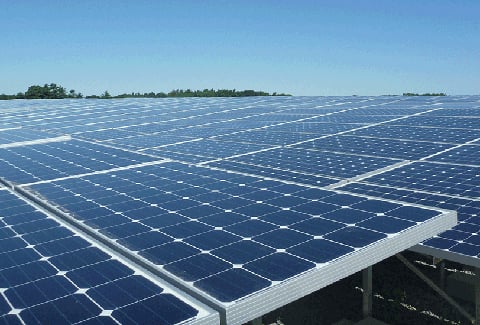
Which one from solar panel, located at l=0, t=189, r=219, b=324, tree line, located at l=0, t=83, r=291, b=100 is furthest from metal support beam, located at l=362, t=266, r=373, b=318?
tree line, located at l=0, t=83, r=291, b=100

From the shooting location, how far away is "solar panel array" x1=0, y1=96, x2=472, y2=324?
6.91 m

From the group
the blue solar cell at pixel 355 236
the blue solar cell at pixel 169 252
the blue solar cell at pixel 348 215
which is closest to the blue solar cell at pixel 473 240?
the blue solar cell at pixel 348 215

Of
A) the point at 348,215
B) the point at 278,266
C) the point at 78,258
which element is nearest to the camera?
the point at 278,266

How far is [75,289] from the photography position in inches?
255

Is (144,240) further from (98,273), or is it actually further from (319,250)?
(319,250)

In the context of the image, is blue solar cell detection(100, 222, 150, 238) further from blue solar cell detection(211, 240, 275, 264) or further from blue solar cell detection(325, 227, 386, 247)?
blue solar cell detection(325, 227, 386, 247)

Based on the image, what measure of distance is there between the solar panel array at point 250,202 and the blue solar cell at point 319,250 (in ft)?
0.10

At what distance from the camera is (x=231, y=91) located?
9425 cm

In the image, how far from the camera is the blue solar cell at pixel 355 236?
803 cm

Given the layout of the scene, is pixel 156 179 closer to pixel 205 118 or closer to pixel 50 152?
pixel 50 152

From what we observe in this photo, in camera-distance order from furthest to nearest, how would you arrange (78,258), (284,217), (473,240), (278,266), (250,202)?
(473,240)
(250,202)
(284,217)
(78,258)
(278,266)

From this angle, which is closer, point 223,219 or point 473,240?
point 223,219

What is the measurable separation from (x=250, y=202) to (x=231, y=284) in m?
3.88

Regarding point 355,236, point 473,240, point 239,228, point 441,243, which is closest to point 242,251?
point 239,228
